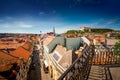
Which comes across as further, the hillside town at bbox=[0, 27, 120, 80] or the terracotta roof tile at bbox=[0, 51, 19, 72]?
the terracotta roof tile at bbox=[0, 51, 19, 72]

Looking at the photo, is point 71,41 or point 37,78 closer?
point 37,78

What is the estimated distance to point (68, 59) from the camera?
17312 millimetres

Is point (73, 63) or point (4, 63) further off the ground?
point (73, 63)

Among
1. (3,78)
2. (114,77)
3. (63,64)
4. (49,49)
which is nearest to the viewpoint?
(114,77)

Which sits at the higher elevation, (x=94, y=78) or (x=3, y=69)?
(x=94, y=78)

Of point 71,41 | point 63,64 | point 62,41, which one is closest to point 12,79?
point 63,64

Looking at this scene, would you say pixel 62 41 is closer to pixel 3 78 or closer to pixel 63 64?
pixel 63 64

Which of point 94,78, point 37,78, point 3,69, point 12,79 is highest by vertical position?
point 94,78

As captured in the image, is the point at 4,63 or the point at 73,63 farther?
Answer: the point at 4,63

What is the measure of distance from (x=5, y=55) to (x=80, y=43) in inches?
850

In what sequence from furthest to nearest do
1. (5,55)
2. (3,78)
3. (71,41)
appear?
(71,41)
(5,55)
(3,78)

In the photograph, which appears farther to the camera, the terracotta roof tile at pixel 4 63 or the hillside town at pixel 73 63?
the terracotta roof tile at pixel 4 63

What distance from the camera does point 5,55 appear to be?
60.4 feet

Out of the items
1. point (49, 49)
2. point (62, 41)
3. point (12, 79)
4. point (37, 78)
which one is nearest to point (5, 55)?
point (12, 79)
